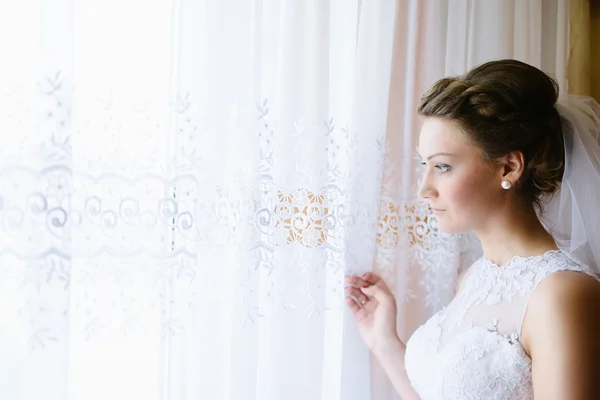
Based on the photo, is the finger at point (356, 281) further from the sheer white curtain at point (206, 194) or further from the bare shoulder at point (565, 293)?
the bare shoulder at point (565, 293)

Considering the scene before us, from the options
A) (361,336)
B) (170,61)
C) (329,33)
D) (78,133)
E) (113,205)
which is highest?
(329,33)

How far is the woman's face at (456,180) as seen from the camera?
126cm

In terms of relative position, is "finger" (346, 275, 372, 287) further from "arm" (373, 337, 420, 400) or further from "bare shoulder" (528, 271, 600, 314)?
"bare shoulder" (528, 271, 600, 314)

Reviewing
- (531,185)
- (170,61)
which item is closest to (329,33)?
(170,61)

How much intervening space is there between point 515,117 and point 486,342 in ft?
1.47

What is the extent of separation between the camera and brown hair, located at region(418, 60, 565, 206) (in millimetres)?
1249

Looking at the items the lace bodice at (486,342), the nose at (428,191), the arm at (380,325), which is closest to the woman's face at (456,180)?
the nose at (428,191)

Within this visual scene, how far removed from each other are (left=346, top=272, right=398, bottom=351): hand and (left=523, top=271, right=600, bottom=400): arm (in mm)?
357

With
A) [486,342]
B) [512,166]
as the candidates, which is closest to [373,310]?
[486,342]

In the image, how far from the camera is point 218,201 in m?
1.22

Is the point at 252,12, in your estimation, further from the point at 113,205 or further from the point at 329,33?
the point at 113,205

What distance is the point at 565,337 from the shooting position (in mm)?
1062

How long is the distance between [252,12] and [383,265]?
647 millimetres

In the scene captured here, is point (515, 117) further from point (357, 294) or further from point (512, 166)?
point (357, 294)
